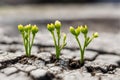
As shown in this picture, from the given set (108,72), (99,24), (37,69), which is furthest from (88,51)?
(99,24)

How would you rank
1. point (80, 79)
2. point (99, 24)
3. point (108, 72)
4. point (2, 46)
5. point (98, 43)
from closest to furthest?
1. point (80, 79)
2. point (108, 72)
3. point (2, 46)
4. point (98, 43)
5. point (99, 24)

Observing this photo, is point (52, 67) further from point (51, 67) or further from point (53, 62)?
point (53, 62)

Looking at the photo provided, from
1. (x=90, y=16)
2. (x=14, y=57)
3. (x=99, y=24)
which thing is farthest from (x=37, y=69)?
(x=90, y=16)

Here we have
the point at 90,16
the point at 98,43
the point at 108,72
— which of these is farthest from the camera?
the point at 90,16

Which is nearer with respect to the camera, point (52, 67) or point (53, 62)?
point (52, 67)

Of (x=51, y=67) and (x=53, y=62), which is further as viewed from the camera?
(x=53, y=62)

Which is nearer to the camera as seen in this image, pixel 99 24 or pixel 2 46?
pixel 2 46

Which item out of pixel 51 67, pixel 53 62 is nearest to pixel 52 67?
pixel 51 67

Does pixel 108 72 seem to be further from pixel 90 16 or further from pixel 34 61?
pixel 90 16
